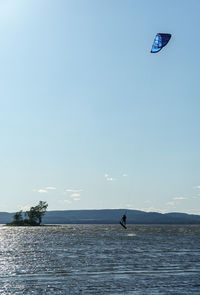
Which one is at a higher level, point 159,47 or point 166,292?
point 159,47

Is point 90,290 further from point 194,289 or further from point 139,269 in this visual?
point 139,269

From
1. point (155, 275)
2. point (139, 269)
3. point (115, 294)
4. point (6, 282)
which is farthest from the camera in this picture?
point (139, 269)

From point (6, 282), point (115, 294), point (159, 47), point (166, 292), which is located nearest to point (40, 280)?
point (6, 282)

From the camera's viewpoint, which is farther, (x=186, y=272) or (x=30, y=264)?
(x=30, y=264)

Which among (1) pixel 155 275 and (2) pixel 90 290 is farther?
(1) pixel 155 275

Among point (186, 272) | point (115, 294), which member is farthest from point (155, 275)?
point (115, 294)

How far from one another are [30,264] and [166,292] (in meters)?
18.4

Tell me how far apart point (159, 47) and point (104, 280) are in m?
35.6

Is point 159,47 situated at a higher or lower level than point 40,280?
higher

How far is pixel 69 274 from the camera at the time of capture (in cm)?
3225

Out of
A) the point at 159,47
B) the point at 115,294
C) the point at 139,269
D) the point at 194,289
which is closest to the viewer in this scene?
→ the point at 115,294

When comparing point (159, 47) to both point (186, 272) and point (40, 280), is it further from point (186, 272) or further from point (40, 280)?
point (40, 280)

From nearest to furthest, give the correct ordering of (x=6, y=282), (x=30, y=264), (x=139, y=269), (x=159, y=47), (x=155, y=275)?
(x=6, y=282) → (x=155, y=275) → (x=139, y=269) → (x=30, y=264) → (x=159, y=47)

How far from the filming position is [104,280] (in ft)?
94.0
